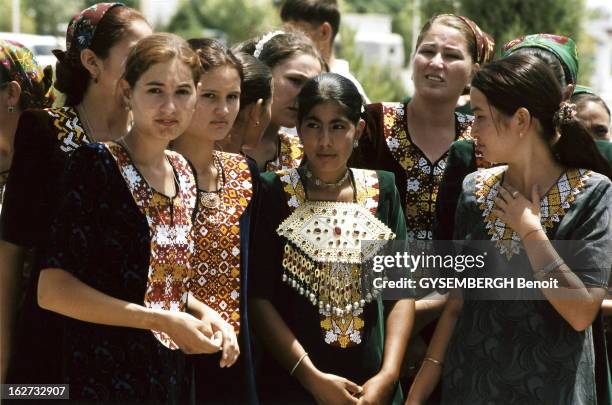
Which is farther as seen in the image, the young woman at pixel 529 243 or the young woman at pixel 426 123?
the young woman at pixel 426 123

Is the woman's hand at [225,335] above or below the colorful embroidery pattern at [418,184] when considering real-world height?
below

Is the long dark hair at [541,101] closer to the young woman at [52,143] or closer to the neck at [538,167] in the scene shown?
the neck at [538,167]

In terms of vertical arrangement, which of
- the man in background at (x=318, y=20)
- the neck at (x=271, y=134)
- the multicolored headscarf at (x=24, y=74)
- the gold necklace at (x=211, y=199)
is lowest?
the gold necklace at (x=211, y=199)

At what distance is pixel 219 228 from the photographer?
357 cm

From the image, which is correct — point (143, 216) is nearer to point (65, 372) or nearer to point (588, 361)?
point (65, 372)

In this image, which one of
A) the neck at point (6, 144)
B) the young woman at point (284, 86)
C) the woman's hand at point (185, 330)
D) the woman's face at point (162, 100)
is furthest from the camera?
the young woman at point (284, 86)

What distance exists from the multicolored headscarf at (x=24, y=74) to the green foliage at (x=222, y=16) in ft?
117

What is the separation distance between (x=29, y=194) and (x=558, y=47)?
2.15m

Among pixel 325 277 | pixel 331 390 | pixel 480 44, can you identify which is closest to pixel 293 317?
pixel 325 277

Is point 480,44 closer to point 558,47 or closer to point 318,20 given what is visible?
point 558,47

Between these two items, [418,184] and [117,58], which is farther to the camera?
[418,184]

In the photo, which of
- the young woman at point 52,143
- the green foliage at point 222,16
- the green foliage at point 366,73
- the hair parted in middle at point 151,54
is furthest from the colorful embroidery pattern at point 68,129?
the green foliage at point 222,16

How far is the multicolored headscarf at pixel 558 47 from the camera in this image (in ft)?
13.7

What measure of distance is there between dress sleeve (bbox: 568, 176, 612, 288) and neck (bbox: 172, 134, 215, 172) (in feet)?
4.17
